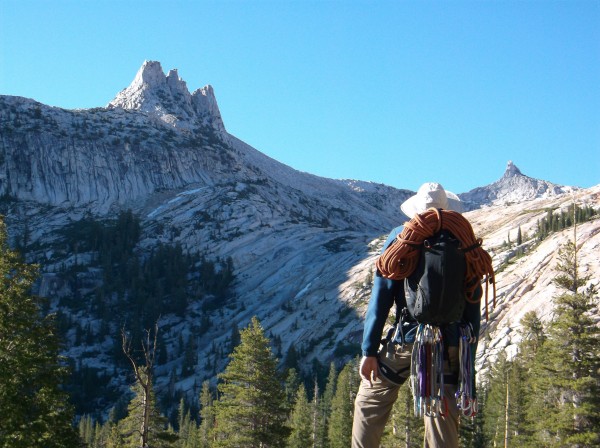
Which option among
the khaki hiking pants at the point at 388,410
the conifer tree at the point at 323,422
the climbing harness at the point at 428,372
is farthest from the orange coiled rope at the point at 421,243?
the conifer tree at the point at 323,422

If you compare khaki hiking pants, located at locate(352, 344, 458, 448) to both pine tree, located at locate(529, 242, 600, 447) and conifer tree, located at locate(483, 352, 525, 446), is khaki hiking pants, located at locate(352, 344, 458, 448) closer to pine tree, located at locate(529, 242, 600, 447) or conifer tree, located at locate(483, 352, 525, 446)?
pine tree, located at locate(529, 242, 600, 447)

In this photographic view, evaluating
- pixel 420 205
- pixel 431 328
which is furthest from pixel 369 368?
pixel 420 205

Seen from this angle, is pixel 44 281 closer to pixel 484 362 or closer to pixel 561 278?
pixel 484 362

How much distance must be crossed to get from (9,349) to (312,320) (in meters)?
139

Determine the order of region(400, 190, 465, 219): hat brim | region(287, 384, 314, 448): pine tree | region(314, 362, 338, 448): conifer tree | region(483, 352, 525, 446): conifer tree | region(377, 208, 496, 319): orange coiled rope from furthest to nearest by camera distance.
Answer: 1. region(314, 362, 338, 448): conifer tree
2. region(287, 384, 314, 448): pine tree
3. region(483, 352, 525, 446): conifer tree
4. region(400, 190, 465, 219): hat brim
5. region(377, 208, 496, 319): orange coiled rope

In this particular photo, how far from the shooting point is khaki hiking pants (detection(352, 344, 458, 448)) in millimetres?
7129

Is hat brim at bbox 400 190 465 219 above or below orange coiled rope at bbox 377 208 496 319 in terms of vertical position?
above

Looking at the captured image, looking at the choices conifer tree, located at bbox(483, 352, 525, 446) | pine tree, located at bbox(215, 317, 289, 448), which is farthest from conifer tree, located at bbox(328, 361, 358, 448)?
pine tree, located at bbox(215, 317, 289, 448)

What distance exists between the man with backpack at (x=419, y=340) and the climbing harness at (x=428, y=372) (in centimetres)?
1

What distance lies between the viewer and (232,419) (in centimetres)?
3156

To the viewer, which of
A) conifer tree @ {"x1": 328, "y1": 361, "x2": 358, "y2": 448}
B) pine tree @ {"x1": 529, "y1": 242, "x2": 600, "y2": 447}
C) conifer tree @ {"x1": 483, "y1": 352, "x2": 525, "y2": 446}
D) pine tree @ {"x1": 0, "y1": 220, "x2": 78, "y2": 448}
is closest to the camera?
pine tree @ {"x1": 0, "y1": 220, "x2": 78, "y2": 448}

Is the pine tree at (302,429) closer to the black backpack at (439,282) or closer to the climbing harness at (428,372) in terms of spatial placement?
the climbing harness at (428,372)

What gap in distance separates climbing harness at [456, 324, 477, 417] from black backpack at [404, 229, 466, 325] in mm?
279

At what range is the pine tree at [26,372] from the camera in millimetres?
18875
